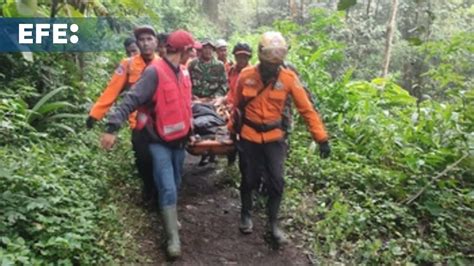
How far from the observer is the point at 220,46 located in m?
8.75

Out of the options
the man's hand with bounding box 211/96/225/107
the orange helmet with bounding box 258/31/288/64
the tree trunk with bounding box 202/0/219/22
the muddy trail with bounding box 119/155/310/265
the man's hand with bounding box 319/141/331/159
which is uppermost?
the tree trunk with bounding box 202/0/219/22

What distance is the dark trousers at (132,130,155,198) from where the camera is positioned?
510 centimetres

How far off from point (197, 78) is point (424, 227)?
405cm

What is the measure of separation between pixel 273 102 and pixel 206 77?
316 cm

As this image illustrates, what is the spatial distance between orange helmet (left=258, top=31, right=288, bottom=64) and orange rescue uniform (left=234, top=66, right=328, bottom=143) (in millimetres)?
210

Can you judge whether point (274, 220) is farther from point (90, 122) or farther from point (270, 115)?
point (90, 122)

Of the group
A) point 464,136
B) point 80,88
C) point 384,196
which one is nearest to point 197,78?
point 80,88

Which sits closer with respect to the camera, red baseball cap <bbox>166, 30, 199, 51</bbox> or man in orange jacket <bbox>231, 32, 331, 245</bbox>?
red baseball cap <bbox>166, 30, 199, 51</bbox>

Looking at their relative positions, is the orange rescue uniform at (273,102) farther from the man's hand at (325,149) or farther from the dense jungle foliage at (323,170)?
the dense jungle foliage at (323,170)

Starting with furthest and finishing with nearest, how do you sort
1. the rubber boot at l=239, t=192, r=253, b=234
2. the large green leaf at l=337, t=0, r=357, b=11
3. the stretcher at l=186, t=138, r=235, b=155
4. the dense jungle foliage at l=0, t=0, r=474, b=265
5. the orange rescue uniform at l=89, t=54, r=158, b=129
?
the stretcher at l=186, t=138, r=235, b=155 → the rubber boot at l=239, t=192, r=253, b=234 → the orange rescue uniform at l=89, t=54, r=158, b=129 → the dense jungle foliage at l=0, t=0, r=474, b=265 → the large green leaf at l=337, t=0, r=357, b=11

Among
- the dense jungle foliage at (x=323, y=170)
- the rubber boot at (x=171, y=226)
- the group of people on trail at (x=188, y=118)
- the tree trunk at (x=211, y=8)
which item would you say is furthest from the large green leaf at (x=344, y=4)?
the tree trunk at (x=211, y=8)

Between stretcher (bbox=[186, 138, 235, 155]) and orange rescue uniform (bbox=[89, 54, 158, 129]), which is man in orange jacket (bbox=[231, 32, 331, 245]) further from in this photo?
orange rescue uniform (bbox=[89, 54, 158, 129])

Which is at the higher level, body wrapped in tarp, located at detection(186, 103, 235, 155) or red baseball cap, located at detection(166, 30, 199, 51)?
red baseball cap, located at detection(166, 30, 199, 51)

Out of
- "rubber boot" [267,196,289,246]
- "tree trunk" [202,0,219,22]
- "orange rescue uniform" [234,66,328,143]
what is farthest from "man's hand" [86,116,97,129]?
"tree trunk" [202,0,219,22]
